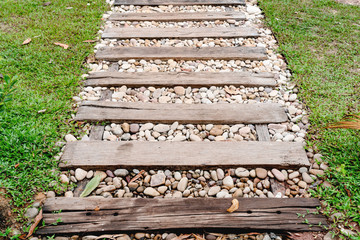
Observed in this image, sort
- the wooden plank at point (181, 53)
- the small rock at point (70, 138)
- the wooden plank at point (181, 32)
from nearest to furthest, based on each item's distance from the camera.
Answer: the small rock at point (70, 138)
the wooden plank at point (181, 53)
the wooden plank at point (181, 32)

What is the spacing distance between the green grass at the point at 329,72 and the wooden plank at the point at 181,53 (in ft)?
1.44

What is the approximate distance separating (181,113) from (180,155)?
0.51m

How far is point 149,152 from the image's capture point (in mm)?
2057

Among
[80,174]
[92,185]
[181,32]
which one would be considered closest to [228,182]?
[92,185]

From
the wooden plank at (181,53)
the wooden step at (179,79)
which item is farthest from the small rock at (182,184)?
the wooden plank at (181,53)

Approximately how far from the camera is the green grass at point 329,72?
186cm

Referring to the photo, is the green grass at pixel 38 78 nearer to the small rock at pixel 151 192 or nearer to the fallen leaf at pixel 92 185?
the fallen leaf at pixel 92 185

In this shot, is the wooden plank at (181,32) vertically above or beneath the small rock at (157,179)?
above

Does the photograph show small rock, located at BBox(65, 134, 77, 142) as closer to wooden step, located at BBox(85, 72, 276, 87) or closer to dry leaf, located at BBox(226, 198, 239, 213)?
wooden step, located at BBox(85, 72, 276, 87)

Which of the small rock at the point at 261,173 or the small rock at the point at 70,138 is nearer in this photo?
the small rock at the point at 261,173

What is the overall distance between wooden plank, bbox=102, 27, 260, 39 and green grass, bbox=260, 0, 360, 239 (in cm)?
48

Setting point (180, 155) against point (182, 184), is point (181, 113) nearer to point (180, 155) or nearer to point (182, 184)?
point (180, 155)

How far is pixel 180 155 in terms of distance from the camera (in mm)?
2031

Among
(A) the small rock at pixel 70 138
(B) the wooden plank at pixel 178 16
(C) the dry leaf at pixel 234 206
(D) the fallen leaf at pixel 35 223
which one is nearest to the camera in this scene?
(D) the fallen leaf at pixel 35 223
